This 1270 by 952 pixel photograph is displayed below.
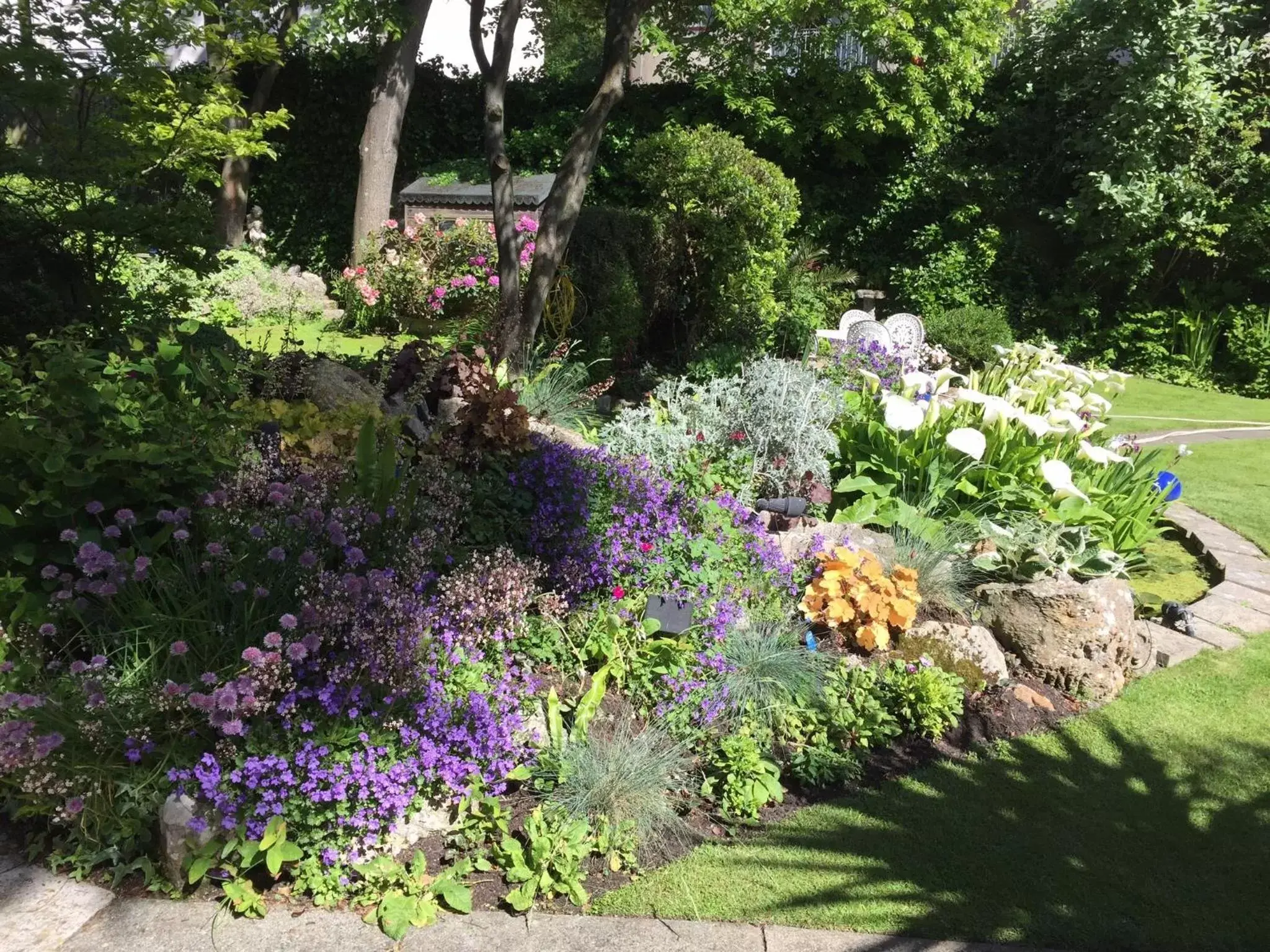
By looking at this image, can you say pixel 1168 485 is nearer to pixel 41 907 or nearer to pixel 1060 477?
pixel 1060 477

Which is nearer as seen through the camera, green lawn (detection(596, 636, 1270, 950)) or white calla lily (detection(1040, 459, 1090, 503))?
green lawn (detection(596, 636, 1270, 950))

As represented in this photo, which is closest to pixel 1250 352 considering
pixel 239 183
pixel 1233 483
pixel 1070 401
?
pixel 1233 483

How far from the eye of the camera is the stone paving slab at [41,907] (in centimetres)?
219

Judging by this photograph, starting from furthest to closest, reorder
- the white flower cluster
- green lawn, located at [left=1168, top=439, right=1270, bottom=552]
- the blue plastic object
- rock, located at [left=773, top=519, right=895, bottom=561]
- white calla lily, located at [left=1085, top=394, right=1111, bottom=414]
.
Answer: green lawn, located at [left=1168, top=439, right=1270, bottom=552] → white calla lily, located at [left=1085, top=394, right=1111, bottom=414] → the blue plastic object → the white flower cluster → rock, located at [left=773, top=519, right=895, bottom=561]

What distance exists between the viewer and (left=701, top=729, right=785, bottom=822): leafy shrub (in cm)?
297

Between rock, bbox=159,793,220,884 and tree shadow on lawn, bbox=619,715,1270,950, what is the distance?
1.19 metres

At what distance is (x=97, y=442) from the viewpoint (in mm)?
3094

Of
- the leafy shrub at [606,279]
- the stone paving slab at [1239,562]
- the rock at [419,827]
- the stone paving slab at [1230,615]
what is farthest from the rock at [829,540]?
the leafy shrub at [606,279]

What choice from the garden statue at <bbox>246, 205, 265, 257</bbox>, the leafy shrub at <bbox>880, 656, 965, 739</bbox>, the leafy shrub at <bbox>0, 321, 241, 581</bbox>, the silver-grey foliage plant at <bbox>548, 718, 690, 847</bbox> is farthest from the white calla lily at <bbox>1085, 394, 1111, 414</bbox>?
the garden statue at <bbox>246, 205, 265, 257</bbox>

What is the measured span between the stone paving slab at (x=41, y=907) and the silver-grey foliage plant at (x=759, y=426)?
303 centimetres

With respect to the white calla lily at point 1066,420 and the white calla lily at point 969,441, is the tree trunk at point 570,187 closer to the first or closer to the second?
the white calla lily at point 969,441

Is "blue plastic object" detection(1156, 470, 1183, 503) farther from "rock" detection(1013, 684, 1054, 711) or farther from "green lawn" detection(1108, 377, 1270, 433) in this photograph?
"green lawn" detection(1108, 377, 1270, 433)

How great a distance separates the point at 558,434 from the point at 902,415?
181cm

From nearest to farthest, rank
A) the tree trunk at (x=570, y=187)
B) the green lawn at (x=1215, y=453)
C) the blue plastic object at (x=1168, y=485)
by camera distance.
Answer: the blue plastic object at (x=1168, y=485), the tree trunk at (x=570, y=187), the green lawn at (x=1215, y=453)
